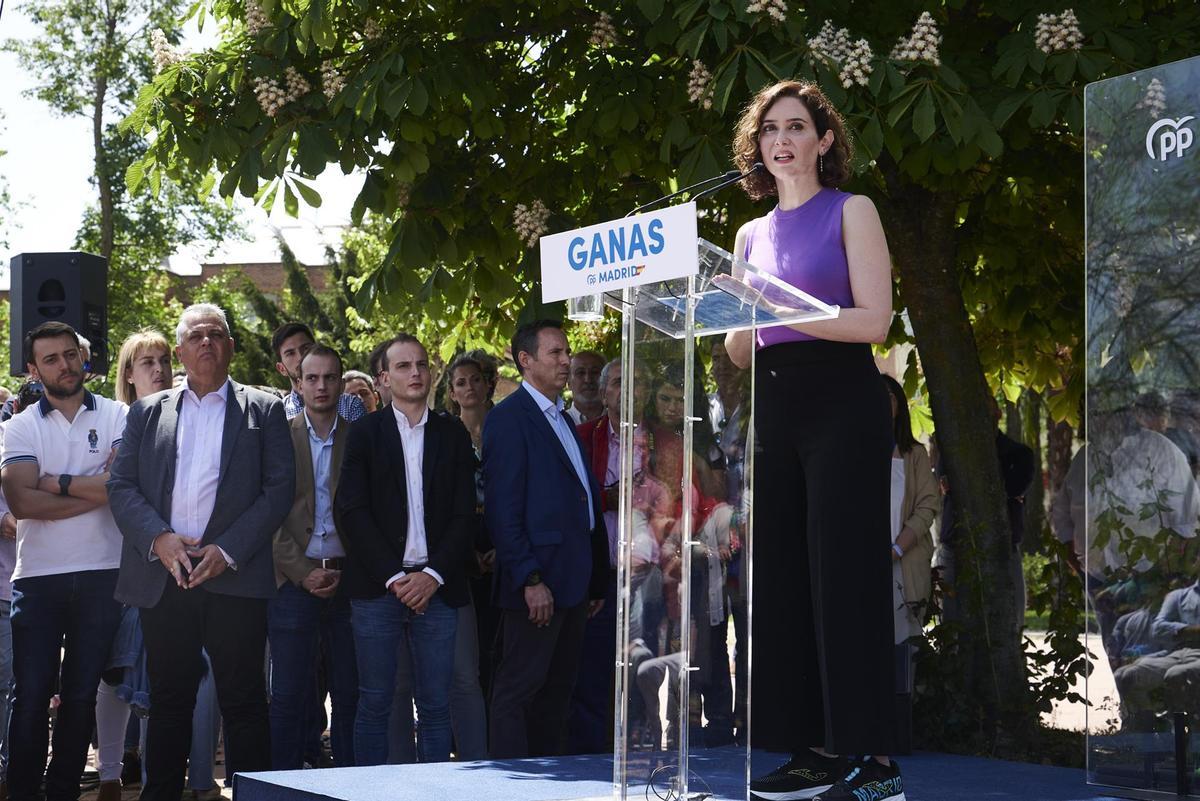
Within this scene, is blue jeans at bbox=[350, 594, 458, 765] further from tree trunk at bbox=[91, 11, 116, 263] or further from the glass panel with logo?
tree trunk at bbox=[91, 11, 116, 263]

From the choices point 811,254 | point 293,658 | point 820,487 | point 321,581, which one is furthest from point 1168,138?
point 293,658

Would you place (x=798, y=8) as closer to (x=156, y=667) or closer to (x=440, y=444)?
(x=440, y=444)

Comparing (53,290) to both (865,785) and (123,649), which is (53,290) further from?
(865,785)

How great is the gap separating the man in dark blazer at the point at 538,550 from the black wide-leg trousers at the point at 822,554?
8.51ft

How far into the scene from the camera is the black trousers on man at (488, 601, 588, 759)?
6.61 metres

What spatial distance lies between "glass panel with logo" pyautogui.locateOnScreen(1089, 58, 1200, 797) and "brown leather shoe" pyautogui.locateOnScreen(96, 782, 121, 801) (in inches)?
190

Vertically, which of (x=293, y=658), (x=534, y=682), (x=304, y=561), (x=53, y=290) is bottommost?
(x=534, y=682)

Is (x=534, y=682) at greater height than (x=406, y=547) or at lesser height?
lesser

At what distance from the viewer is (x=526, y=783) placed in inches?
196

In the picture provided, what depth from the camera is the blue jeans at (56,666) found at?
22.4 ft

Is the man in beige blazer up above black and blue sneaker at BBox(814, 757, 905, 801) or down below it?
above

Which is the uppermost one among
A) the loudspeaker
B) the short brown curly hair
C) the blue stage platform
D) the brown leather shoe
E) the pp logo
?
the loudspeaker

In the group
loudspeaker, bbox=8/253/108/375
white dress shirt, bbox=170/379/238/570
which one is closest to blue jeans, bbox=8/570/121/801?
white dress shirt, bbox=170/379/238/570

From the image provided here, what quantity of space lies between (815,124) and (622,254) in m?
0.72
